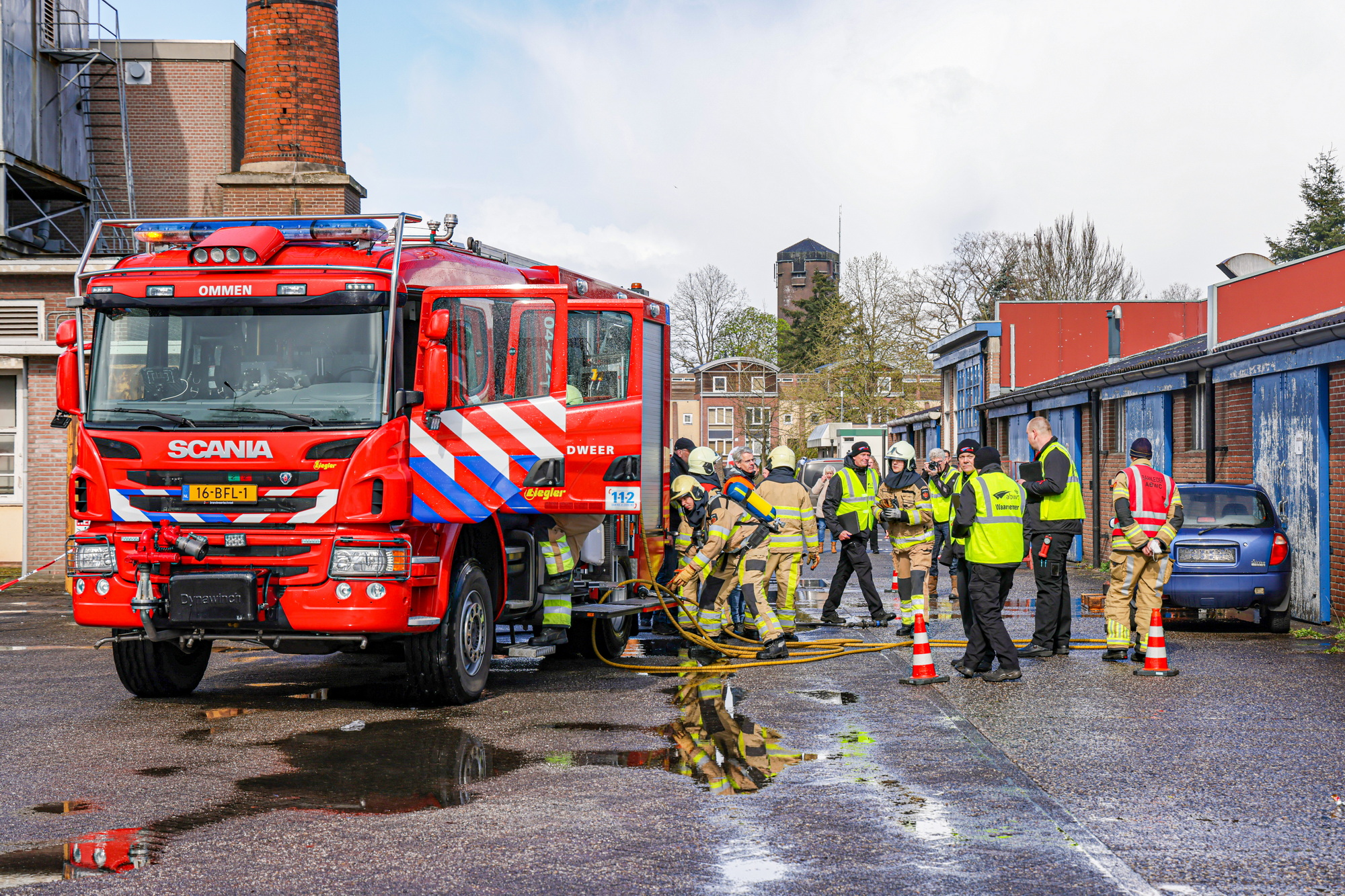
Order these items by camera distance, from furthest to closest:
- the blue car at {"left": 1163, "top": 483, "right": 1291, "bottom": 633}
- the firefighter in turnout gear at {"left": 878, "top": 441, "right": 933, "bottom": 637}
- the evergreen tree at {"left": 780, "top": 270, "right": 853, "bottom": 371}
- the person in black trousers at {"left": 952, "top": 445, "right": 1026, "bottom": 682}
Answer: the evergreen tree at {"left": 780, "top": 270, "right": 853, "bottom": 371}
the firefighter in turnout gear at {"left": 878, "top": 441, "right": 933, "bottom": 637}
the blue car at {"left": 1163, "top": 483, "right": 1291, "bottom": 633}
the person in black trousers at {"left": 952, "top": 445, "right": 1026, "bottom": 682}

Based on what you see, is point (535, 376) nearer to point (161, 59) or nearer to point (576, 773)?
point (576, 773)

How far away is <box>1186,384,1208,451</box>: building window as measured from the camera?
64.2 feet

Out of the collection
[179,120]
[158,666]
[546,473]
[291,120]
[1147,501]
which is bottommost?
[158,666]

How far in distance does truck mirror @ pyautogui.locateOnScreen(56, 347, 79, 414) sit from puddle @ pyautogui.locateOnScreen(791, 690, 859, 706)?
5.37m

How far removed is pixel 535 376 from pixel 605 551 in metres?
2.48

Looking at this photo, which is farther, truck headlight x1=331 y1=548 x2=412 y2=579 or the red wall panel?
the red wall panel

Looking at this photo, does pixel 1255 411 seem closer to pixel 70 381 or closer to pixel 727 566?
pixel 727 566

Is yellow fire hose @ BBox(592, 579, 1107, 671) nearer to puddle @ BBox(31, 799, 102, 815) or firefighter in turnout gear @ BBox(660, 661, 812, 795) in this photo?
firefighter in turnout gear @ BBox(660, 661, 812, 795)

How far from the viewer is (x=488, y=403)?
955cm

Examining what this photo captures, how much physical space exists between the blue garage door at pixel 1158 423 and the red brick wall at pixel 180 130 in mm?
16628

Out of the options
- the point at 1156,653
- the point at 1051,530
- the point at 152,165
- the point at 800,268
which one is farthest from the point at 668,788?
the point at 800,268

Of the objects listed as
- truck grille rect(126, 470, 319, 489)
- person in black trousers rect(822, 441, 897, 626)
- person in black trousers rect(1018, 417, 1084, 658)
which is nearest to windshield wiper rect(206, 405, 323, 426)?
truck grille rect(126, 470, 319, 489)

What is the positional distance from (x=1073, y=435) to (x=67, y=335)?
21.1m

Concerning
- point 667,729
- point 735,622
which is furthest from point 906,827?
point 735,622
